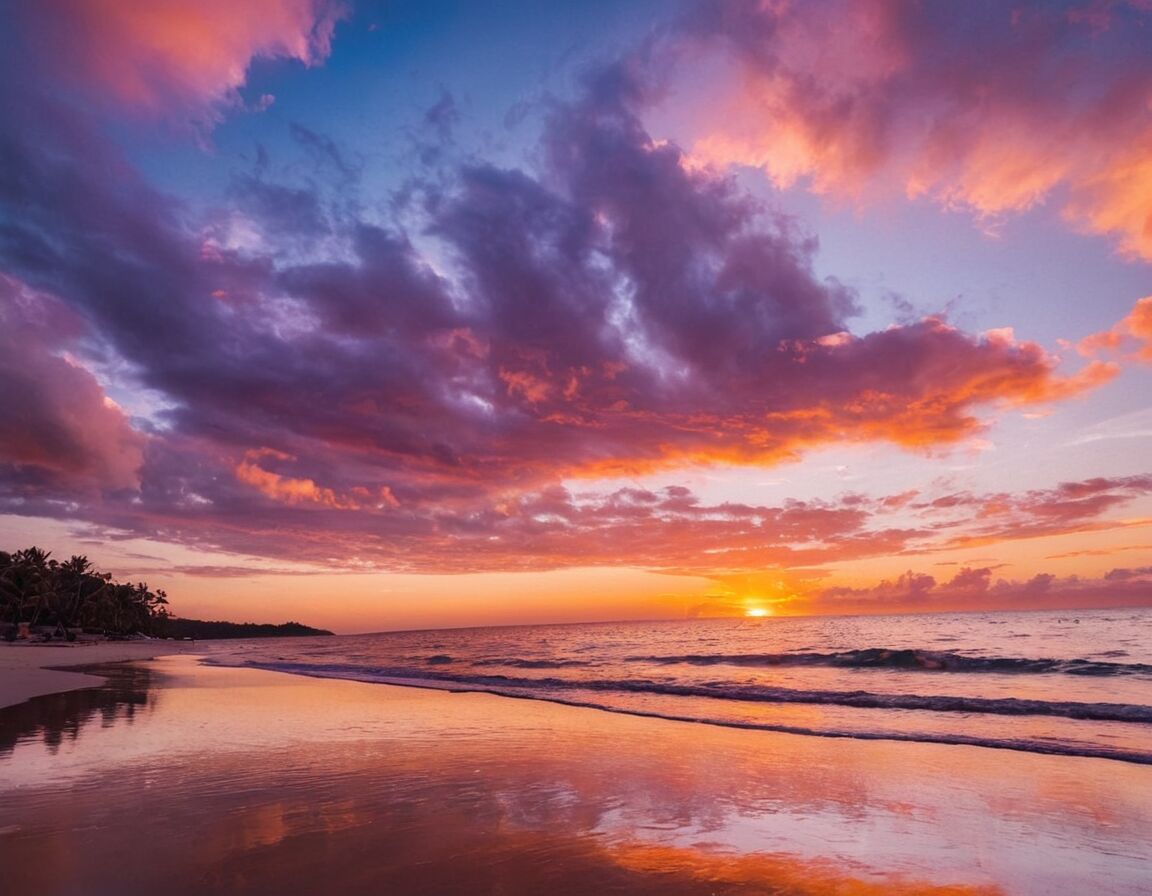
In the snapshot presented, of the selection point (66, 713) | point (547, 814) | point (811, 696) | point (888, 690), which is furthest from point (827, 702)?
point (66, 713)

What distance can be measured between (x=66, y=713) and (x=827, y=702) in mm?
24610

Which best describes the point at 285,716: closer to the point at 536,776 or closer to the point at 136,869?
the point at 536,776

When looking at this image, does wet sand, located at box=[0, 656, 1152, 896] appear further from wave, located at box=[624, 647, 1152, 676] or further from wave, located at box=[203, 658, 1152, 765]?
wave, located at box=[624, 647, 1152, 676]

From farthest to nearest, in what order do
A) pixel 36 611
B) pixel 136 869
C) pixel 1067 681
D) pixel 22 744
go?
1. pixel 36 611
2. pixel 1067 681
3. pixel 22 744
4. pixel 136 869

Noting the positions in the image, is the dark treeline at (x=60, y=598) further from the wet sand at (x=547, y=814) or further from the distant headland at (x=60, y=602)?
the wet sand at (x=547, y=814)

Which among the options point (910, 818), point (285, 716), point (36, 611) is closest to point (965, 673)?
point (910, 818)

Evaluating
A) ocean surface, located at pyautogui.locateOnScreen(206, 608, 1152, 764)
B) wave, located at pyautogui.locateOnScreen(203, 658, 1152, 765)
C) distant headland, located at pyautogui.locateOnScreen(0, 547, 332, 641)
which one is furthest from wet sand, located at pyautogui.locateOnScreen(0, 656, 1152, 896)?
distant headland, located at pyautogui.locateOnScreen(0, 547, 332, 641)

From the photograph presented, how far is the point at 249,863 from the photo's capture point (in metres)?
6.92

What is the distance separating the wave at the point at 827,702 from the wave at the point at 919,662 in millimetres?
13268

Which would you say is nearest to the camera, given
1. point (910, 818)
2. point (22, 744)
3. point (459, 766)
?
point (910, 818)

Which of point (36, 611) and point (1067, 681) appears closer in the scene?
point (1067, 681)

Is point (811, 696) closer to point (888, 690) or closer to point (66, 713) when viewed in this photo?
point (888, 690)

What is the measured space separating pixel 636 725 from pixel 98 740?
12937 millimetres

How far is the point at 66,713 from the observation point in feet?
62.0
